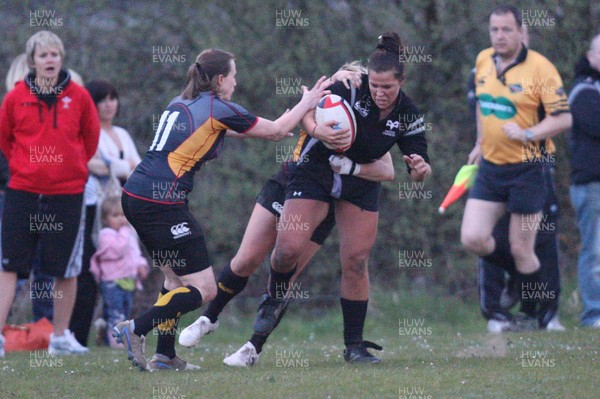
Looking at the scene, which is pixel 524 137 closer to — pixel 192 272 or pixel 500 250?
pixel 500 250

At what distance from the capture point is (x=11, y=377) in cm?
652

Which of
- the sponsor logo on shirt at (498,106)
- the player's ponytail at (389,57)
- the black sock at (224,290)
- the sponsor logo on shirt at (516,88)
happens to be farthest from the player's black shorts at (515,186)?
the black sock at (224,290)

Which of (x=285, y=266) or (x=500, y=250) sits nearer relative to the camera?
(x=285, y=266)

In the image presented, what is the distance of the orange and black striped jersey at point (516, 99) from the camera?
848 cm

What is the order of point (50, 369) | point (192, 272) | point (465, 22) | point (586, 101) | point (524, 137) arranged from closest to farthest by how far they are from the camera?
point (192, 272), point (50, 369), point (524, 137), point (586, 101), point (465, 22)

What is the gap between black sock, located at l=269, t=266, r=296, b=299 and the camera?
6.91 meters

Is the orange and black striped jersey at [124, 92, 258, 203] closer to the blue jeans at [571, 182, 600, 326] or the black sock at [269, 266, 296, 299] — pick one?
the black sock at [269, 266, 296, 299]

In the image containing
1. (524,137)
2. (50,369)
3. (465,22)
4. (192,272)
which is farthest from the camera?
(465,22)

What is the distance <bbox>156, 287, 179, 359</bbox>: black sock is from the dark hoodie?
438 cm

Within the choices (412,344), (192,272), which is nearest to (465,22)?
(412,344)

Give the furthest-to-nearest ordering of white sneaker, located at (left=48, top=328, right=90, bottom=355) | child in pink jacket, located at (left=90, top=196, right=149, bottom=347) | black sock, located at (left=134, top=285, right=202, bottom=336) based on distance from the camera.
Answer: child in pink jacket, located at (left=90, top=196, right=149, bottom=347) < white sneaker, located at (left=48, top=328, right=90, bottom=355) < black sock, located at (left=134, top=285, right=202, bottom=336)

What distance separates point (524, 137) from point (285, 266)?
8.88 feet

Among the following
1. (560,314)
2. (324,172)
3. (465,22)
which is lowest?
(560,314)

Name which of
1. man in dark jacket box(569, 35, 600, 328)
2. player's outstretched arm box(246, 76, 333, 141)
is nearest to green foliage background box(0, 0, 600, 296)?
man in dark jacket box(569, 35, 600, 328)
